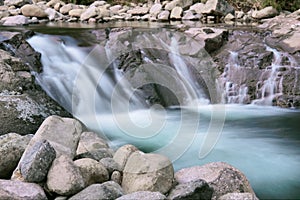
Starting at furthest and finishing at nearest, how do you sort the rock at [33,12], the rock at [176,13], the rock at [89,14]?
the rock at [33,12] < the rock at [89,14] < the rock at [176,13]

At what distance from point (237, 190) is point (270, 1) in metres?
12.2

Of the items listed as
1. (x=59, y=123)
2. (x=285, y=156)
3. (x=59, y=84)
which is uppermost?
(x=59, y=123)

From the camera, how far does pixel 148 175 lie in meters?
2.62

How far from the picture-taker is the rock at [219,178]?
2693 mm

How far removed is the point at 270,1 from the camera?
44.4 feet

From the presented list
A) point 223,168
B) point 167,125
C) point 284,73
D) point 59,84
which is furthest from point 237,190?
point 284,73

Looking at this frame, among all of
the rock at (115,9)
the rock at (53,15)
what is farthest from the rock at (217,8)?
the rock at (53,15)

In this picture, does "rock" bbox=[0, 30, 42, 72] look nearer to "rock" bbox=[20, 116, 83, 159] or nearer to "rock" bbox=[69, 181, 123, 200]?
"rock" bbox=[20, 116, 83, 159]

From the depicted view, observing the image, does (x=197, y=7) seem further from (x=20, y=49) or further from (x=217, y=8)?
(x=20, y=49)

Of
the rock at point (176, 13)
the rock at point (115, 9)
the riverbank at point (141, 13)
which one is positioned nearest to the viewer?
the riverbank at point (141, 13)

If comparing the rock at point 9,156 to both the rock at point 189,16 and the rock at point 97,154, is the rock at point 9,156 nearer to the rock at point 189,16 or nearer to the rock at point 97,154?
the rock at point 97,154

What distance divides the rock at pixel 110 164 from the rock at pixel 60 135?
252 millimetres

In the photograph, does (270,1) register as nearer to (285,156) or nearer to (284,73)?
(284,73)

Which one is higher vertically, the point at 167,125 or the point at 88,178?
the point at 88,178
